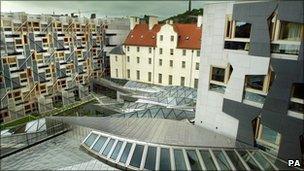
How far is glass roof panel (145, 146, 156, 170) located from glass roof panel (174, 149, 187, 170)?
3.92ft

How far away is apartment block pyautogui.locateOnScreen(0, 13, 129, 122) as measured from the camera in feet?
143

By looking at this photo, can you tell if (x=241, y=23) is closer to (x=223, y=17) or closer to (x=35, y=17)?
(x=223, y=17)

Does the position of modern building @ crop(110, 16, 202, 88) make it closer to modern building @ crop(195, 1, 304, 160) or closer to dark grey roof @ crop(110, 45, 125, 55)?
dark grey roof @ crop(110, 45, 125, 55)

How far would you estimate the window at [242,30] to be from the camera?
14913 mm

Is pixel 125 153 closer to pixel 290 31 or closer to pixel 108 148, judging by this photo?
pixel 108 148

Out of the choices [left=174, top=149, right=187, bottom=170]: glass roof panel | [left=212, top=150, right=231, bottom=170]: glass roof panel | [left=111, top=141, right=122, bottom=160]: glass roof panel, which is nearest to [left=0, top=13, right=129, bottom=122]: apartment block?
[left=111, top=141, right=122, bottom=160]: glass roof panel

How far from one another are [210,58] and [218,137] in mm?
5477

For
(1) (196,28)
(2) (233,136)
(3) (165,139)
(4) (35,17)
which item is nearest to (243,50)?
(2) (233,136)

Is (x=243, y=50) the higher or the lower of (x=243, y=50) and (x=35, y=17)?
the lower

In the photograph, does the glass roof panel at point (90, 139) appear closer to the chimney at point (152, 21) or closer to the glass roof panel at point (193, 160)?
the glass roof panel at point (193, 160)

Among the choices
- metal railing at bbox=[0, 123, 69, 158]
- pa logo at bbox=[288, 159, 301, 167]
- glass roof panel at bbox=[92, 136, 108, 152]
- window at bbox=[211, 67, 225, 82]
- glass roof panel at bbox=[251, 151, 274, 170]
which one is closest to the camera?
glass roof panel at bbox=[251, 151, 274, 170]

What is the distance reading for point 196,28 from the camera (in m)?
50.2

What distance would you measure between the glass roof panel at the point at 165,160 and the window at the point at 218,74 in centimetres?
649

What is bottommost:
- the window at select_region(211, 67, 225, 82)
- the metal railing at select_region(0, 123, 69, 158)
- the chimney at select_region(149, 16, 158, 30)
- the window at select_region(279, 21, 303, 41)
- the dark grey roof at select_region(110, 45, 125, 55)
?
the metal railing at select_region(0, 123, 69, 158)
